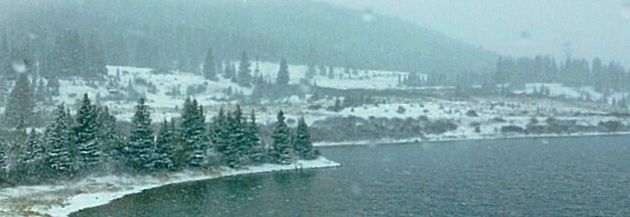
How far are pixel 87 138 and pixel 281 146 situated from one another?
26.2 meters

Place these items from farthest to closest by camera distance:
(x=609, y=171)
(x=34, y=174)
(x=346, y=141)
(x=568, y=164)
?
(x=346, y=141)
(x=568, y=164)
(x=609, y=171)
(x=34, y=174)

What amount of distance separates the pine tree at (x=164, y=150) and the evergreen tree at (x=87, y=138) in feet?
21.4

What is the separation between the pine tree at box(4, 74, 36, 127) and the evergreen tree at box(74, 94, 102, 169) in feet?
116

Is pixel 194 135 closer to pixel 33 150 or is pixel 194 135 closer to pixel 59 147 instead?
pixel 59 147

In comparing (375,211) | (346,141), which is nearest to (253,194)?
(375,211)

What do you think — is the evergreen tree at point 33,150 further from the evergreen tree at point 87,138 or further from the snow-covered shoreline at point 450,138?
the snow-covered shoreline at point 450,138

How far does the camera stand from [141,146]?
279ft

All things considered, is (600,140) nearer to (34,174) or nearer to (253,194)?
(253,194)

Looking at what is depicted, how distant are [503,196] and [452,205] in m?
8.02

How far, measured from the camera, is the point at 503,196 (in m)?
68.9

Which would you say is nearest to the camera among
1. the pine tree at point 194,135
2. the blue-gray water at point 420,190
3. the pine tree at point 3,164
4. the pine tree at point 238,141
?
the blue-gray water at point 420,190

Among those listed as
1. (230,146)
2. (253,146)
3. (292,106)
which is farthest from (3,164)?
(292,106)

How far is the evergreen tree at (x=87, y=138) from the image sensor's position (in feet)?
269

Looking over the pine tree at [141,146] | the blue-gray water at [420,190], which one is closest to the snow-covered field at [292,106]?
the pine tree at [141,146]
